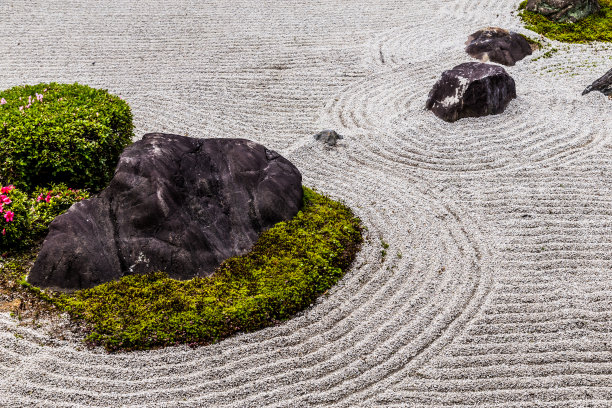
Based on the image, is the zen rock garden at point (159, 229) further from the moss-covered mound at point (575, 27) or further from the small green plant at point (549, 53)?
the moss-covered mound at point (575, 27)

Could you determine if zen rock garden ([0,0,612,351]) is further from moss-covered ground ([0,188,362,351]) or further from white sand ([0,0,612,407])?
white sand ([0,0,612,407])

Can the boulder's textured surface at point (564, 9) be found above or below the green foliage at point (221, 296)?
above

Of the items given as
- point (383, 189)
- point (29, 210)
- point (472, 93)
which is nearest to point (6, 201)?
point (29, 210)

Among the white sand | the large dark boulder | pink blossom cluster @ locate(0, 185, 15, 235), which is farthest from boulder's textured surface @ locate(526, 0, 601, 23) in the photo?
pink blossom cluster @ locate(0, 185, 15, 235)

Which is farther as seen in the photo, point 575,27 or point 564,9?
point 564,9

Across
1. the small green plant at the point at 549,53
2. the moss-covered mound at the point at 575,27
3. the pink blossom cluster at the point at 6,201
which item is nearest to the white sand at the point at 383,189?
the small green plant at the point at 549,53

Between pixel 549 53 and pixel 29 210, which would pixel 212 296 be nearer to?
pixel 29 210

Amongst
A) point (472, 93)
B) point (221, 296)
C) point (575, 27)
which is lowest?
point (221, 296)
